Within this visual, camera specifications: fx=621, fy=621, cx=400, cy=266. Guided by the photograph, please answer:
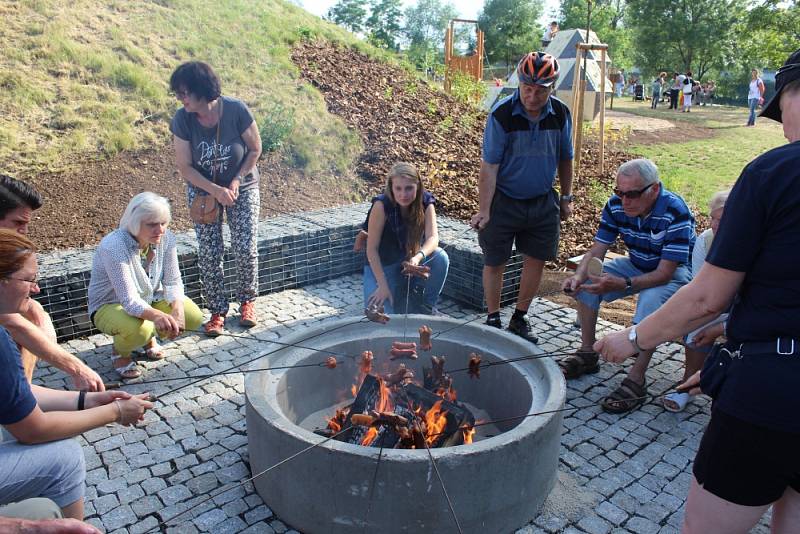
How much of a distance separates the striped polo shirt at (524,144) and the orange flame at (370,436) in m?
2.47

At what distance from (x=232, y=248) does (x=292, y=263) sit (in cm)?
91

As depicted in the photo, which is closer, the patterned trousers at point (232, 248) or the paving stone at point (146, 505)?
the paving stone at point (146, 505)

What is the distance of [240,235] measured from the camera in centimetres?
548

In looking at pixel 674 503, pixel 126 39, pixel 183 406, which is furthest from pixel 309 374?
pixel 126 39

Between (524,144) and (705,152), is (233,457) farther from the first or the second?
(705,152)

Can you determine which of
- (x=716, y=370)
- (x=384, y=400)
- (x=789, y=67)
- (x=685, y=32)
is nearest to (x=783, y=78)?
(x=789, y=67)

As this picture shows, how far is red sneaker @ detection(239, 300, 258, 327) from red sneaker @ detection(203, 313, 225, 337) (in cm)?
17

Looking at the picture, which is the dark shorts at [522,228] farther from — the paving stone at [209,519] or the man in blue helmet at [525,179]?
the paving stone at [209,519]

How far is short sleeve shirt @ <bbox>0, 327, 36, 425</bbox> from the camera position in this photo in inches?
92.8

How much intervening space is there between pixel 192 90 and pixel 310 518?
342 centimetres

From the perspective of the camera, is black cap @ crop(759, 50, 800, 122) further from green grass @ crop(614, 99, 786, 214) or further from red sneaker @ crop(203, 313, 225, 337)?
green grass @ crop(614, 99, 786, 214)

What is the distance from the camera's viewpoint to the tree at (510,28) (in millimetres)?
54781

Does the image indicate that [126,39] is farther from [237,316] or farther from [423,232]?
[423,232]

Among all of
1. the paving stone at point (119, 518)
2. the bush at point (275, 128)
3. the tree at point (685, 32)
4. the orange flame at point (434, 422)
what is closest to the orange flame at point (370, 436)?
the orange flame at point (434, 422)
